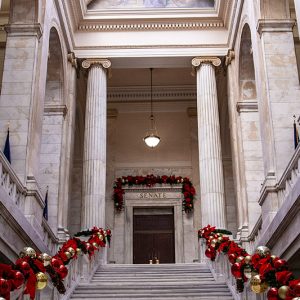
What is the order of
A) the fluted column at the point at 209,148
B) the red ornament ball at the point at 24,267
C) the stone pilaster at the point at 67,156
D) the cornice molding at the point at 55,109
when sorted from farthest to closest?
the cornice molding at the point at 55,109 < the fluted column at the point at 209,148 < the stone pilaster at the point at 67,156 < the red ornament ball at the point at 24,267

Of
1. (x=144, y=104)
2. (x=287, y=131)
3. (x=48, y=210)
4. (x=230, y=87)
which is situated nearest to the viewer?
(x=287, y=131)

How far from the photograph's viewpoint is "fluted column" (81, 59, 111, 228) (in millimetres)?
15977

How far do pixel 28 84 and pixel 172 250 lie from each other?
34.3 ft

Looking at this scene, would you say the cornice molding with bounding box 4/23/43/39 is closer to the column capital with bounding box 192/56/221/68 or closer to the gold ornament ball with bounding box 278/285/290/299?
the column capital with bounding box 192/56/221/68

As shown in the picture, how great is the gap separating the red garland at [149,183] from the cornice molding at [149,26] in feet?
19.4

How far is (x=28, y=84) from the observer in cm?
1249

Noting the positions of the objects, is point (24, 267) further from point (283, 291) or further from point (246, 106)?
point (246, 106)

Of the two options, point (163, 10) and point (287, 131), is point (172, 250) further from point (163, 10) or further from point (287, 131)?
point (287, 131)

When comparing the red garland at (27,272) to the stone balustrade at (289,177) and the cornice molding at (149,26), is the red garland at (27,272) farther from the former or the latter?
the cornice molding at (149,26)

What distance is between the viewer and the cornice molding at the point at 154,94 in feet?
73.8

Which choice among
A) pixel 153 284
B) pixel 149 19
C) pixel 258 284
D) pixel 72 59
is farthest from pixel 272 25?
pixel 258 284

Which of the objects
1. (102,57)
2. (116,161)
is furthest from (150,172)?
(102,57)

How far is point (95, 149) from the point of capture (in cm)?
1661

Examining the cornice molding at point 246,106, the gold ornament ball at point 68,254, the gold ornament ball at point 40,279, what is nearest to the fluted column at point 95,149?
the cornice molding at point 246,106
